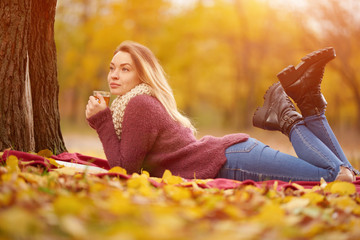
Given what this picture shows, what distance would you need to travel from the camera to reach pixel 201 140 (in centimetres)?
348

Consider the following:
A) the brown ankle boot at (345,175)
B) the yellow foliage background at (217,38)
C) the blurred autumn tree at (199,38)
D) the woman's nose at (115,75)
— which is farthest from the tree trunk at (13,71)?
the blurred autumn tree at (199,38)

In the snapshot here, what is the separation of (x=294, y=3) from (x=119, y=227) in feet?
54.0

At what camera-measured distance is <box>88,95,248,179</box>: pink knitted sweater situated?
325 centimetres

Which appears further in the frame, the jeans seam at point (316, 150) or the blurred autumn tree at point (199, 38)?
the blurred autumn tree at point (199, 38)

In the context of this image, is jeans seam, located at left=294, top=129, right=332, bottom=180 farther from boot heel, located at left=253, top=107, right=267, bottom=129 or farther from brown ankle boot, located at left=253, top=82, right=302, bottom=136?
boot heel, located at left=253, top=107, right=267, bottom=129

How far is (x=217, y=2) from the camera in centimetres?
1950

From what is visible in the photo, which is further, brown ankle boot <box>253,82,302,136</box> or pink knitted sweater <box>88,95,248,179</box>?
brown ankle boot <box>253,82,302,136</box>

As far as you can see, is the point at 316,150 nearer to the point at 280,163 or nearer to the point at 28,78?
the point at 280,163

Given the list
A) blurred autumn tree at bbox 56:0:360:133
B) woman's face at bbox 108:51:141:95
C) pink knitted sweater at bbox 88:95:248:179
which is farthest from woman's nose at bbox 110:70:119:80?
blurred autumn tree at bbox 56:0:360:133

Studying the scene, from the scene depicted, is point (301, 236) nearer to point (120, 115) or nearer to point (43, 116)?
point (120, 115)

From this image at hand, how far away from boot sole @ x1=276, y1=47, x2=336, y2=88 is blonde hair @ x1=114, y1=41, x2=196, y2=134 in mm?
868

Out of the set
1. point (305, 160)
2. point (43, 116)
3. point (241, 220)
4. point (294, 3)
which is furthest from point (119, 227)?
point (294, 3)

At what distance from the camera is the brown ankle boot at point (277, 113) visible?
358cm

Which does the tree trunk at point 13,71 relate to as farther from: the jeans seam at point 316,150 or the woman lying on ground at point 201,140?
the jeans seam at point 316,150
